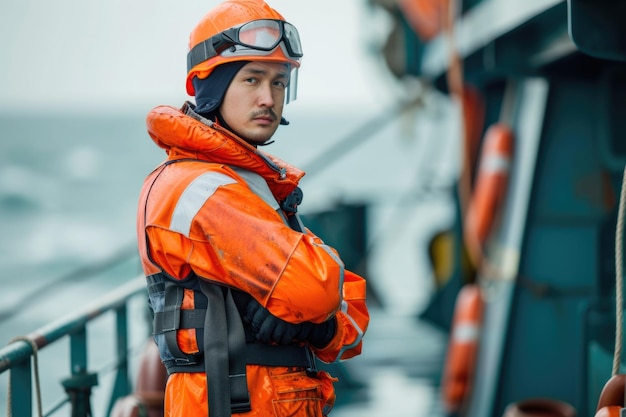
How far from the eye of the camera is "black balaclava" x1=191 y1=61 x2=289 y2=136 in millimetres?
2605

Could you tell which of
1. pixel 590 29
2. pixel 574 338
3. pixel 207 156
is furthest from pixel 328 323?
pixel 574 338

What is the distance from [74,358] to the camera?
3.75 metres

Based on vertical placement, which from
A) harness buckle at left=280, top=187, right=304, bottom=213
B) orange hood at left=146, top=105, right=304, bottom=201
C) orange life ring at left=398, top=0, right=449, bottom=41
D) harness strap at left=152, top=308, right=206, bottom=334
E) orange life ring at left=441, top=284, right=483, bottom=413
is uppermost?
orange life ring at left=398, top=0, right=449, bottom=41

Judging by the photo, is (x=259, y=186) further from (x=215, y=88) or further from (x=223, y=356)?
(x=223, y=356)

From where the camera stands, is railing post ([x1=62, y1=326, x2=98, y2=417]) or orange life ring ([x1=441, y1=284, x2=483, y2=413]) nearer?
railing post ([x1=62, y1=326, x2=98, y2=417])

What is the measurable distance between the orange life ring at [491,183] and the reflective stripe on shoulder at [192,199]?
4511 mm

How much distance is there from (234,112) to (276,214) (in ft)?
1.16

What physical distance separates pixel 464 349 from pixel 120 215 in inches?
1516

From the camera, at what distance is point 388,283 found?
3247cm

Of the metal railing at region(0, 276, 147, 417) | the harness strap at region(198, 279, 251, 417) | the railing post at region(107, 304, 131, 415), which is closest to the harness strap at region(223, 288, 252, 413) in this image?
the harness strap at region(198, 279, 251, 417)

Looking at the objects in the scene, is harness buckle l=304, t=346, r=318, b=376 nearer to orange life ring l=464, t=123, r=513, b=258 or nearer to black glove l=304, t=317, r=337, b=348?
black glove l=304, t=317, r=337, b=348

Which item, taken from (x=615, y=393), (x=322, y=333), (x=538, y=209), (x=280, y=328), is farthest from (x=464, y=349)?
(x=280, y=328)

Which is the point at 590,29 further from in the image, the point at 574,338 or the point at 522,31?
the point at 574,338

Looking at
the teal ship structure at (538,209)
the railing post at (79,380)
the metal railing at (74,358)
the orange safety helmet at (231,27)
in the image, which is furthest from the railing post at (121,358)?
the teal ship structure at (538,209)
